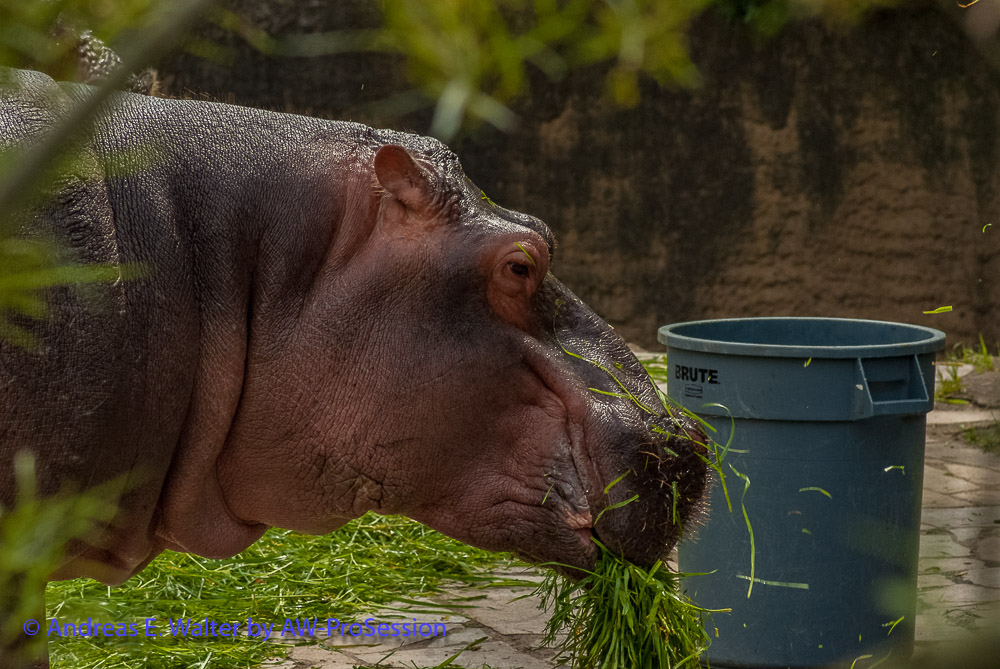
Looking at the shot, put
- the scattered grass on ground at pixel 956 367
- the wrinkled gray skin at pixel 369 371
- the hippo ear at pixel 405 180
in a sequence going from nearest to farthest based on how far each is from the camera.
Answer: the wrinkled gray skin at pixel 369 371
the hippo ear at pixel 405 180
the scattered grass on ground at pixel 956 367

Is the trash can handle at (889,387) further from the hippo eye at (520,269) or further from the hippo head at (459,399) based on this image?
the hippo eye at (520,269)

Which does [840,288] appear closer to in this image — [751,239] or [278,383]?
[751,239]

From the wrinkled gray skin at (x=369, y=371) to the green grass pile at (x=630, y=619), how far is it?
0.05m

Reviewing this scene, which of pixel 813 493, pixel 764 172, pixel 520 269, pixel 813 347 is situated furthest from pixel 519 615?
pixel 764 172

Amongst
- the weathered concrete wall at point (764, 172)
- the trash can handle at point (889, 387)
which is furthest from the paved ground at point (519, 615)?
the weathered concrete wall at point (764, 172)

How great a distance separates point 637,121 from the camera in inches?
312

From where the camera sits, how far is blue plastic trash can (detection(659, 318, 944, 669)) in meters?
3.18

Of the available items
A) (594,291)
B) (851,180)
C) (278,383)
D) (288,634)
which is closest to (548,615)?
(288,634)

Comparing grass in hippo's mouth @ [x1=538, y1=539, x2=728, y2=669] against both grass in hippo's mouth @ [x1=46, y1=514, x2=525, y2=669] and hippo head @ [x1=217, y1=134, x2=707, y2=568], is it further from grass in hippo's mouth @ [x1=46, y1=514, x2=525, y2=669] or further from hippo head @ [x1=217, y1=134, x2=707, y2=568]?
grass in hippo's mouth @ [x1=46, y1=514, x2=525, y2=669]

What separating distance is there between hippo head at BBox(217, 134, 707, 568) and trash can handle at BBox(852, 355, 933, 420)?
0.71m

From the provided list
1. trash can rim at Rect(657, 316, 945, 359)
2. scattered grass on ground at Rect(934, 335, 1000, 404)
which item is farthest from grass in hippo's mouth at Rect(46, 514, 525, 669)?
scattered grass on ground at Rect(934, 335, 1000, 404)

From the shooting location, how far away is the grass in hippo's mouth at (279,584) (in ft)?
11.4

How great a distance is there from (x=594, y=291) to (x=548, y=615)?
430 cm

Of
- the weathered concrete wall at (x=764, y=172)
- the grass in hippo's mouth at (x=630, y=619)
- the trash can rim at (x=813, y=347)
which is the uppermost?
the weathered concrete wall at (x=764, y=172)
